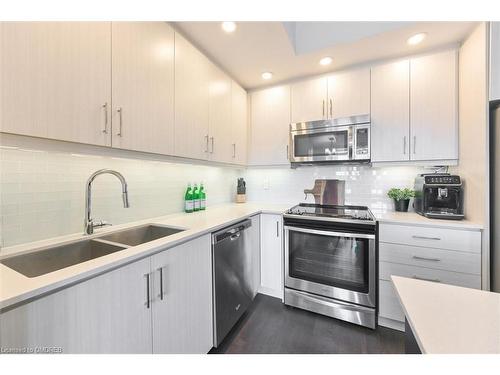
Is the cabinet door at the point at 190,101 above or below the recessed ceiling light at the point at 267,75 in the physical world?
below

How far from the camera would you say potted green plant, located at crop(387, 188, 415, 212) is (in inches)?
77.5

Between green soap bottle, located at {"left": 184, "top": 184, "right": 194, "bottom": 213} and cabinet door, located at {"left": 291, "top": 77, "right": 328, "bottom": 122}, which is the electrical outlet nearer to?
cabinet door, located at {"left": 291, "top": 77, "right": 328, "bottom": 122}

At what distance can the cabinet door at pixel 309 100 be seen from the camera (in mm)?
2180

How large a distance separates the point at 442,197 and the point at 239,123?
2040 millimetres

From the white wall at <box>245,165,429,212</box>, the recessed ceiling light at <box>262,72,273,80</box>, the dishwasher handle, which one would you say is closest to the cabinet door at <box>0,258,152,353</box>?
the dishwasher handle

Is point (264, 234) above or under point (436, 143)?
under

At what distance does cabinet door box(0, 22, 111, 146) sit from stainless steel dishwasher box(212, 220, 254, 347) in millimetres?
965

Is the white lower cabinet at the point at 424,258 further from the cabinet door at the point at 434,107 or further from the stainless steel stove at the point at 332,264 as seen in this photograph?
the cabinet door at the point at 434,107

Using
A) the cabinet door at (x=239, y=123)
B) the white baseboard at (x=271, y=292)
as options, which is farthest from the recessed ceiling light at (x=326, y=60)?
the white baseboard at (x=271, y=292)

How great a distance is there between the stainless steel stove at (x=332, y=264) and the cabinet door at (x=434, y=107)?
31.6 inches
